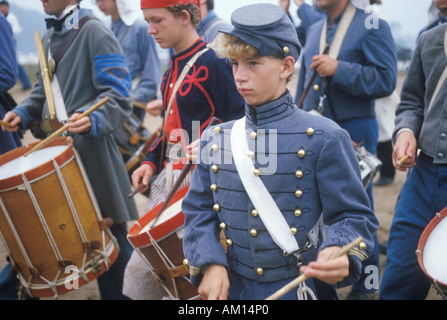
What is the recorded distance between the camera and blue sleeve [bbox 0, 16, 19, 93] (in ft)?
11.9

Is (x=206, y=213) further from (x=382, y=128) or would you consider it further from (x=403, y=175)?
(x=403, y=175)

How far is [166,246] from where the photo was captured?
224 cm

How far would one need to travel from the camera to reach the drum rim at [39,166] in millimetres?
2656

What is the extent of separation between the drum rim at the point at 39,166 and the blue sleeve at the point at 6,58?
866mm

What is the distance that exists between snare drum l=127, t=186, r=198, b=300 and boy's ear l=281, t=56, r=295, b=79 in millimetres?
874

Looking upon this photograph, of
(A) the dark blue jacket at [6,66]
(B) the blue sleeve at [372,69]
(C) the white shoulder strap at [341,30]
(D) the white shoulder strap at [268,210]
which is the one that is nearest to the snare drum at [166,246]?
(D) the white shoulder strap at [268,210]

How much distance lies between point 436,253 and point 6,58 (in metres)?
3.39

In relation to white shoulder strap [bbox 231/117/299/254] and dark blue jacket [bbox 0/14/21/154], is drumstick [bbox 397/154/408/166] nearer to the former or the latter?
white shoulder strap [bbox 231/117/299/254]

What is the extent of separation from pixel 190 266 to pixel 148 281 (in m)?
1.02

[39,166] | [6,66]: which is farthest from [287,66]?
[6,66]

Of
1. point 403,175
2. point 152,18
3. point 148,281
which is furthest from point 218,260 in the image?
point 403,175

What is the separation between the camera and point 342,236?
1.54 m

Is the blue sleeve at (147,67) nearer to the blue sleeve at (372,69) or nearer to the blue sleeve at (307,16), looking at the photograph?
the blue sleeve at (307,16)

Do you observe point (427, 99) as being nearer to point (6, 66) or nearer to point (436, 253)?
point (436, 253)
